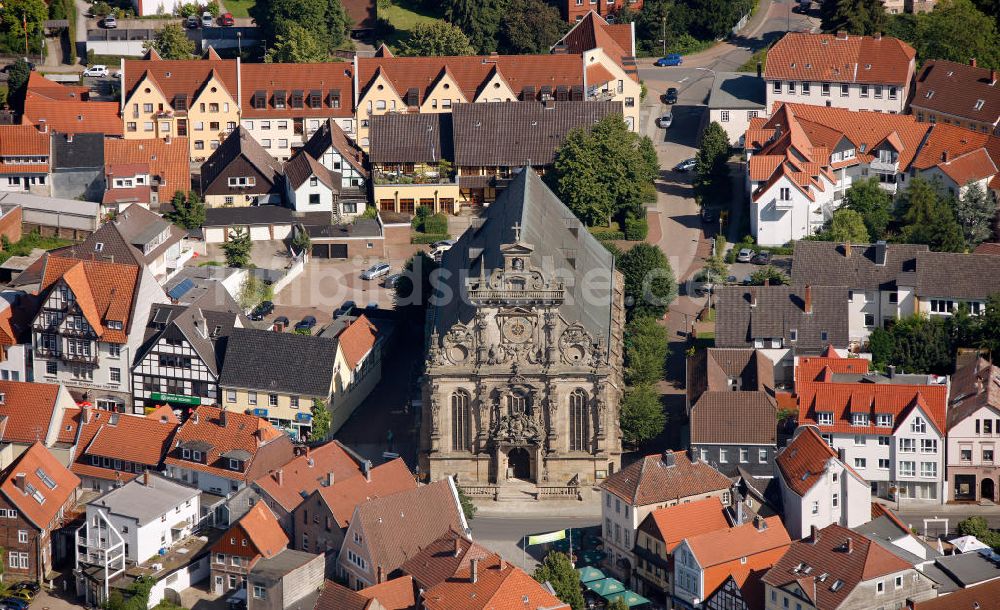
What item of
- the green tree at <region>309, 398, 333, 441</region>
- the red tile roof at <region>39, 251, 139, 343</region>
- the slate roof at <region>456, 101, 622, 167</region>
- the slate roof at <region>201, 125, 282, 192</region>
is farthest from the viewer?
the slate roof at <region>201, 125, 282, 192</region>

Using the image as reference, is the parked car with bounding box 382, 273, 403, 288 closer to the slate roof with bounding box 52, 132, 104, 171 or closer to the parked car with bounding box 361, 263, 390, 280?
the parked car with bounding box 361, 263, 390, 280

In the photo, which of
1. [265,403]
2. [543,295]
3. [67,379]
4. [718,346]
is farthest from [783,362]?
[67,379]

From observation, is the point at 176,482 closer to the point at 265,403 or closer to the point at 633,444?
the point at 265,403

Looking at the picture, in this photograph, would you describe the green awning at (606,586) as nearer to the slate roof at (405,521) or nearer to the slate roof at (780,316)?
the slate roof at (405,521)

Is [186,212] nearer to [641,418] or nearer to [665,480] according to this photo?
[641,418]

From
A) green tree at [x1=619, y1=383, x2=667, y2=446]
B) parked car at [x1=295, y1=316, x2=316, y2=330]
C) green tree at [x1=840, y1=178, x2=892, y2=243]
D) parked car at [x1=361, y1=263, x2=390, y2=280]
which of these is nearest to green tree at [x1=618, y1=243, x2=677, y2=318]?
green tree at [x1=840, y1=178, x2=892, y2=243]

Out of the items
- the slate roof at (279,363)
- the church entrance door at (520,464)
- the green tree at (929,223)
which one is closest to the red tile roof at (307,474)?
the slate roof at (279,363)

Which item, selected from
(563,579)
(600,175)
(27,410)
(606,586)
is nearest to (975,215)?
(600,175)
